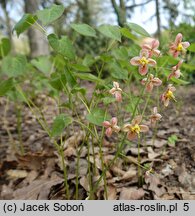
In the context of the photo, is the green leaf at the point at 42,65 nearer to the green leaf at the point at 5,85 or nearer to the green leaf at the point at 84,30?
the green leaf at the point at 5,85

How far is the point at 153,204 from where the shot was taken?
1068 mm

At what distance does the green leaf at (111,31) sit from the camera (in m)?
0.91

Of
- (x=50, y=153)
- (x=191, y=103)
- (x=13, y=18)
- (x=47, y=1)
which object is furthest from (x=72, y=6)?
(x=50, y=153)

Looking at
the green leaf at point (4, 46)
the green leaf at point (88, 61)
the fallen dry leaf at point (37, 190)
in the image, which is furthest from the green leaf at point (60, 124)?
the green leaf at point (4, 46)

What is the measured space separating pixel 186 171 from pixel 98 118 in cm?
62

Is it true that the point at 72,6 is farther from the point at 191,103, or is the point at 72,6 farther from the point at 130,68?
the point at 130,68

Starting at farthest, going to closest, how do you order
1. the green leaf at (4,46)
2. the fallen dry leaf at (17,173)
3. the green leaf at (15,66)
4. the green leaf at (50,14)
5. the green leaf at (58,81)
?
the fallen dry leaf at (17,173) < the green leaf at (4,46) < the green leaf at (15,66) < the green leaf at (58,81) < the green leaf at (50,14)

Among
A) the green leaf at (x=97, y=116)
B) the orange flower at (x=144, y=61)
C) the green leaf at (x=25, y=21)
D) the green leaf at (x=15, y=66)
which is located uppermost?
the green leaf at (x=25, y=21)

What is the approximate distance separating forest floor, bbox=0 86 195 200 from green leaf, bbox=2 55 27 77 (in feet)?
1.08

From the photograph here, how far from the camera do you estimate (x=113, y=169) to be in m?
1.38

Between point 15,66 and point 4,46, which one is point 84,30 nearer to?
point 15,66

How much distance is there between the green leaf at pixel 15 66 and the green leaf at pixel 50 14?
28 centimetres

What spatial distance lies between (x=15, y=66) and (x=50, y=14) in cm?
32

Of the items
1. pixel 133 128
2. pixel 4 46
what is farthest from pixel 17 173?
pixel 133 128
